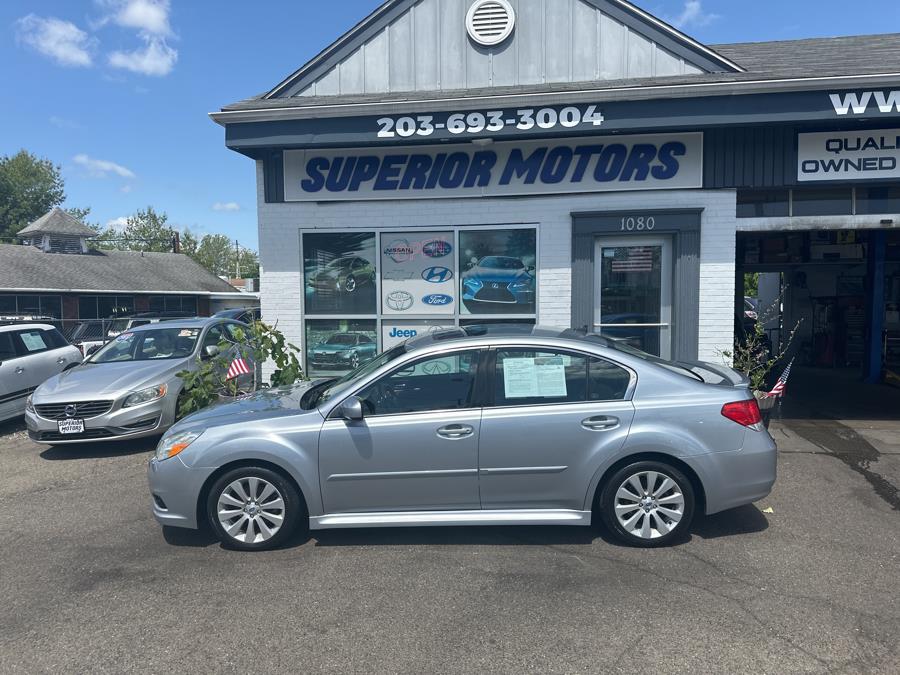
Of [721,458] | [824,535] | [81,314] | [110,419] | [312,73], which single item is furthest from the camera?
[81,314]

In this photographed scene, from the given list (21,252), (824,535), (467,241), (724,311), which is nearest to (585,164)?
(467,241)

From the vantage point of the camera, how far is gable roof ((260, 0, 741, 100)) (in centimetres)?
832

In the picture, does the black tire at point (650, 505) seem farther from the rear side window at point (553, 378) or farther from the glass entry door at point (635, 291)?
the glass entry door at point (635, 291)

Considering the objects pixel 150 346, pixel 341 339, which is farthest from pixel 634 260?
pixel 150 346

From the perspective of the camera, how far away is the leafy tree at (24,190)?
186 feet

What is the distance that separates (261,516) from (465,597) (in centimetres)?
159

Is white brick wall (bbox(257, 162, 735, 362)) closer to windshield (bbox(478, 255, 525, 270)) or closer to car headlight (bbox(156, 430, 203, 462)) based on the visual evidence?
windshield (bbox(478, 255, 525, 270))

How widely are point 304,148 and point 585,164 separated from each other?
12.4 feet

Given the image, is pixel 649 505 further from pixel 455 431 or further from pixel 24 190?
pixel 24 190

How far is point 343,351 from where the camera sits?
9.17m

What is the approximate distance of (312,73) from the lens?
29.6 ft

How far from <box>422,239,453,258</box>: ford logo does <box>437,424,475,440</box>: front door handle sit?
4.81 metres

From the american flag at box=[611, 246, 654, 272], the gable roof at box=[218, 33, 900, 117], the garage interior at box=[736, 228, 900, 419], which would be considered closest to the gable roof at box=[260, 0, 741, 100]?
the gable roof at box=[218, 33, 900, 117]

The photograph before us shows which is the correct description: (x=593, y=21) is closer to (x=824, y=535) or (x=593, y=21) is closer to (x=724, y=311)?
(x=724, y=311)
